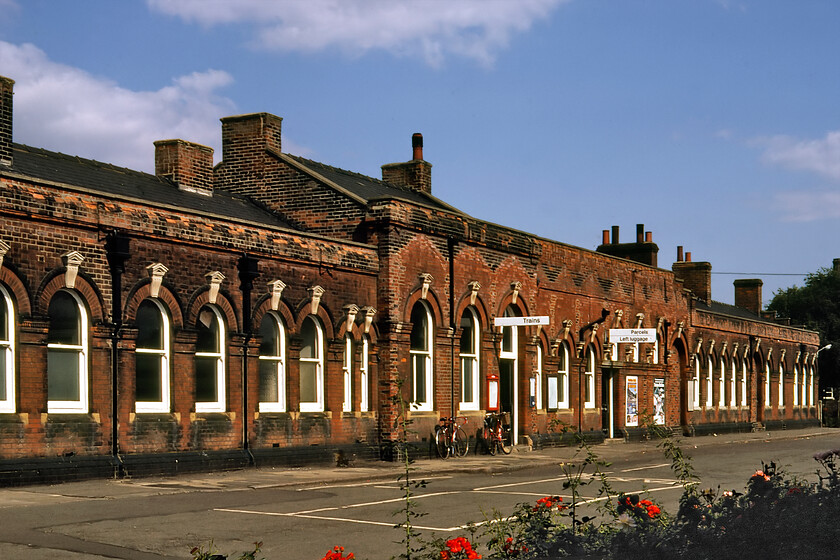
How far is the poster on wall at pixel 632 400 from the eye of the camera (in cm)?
4072

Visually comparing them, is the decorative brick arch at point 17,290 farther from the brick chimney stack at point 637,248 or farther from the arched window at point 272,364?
the brick chimney stack at point 637,248

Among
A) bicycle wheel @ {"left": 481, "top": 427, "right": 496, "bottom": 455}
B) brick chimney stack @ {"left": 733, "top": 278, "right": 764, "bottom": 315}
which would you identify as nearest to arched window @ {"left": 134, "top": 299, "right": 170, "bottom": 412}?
bicycle wheel @ {"left": 481, "top": 427, "right": 496, "bottom": 455}

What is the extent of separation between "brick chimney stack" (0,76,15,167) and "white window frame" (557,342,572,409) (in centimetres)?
1935

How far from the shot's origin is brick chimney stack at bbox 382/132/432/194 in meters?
36.8

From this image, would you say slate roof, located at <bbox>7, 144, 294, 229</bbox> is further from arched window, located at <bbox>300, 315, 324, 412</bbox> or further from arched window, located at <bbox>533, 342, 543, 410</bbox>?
arched window, located at <bbox>533, 342, 543, 410</bbox>

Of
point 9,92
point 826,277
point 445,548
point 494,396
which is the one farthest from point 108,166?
point 826,277

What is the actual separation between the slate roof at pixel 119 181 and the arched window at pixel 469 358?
5545mm

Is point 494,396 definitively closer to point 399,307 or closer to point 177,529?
point 399,307

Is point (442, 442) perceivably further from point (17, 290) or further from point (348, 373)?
point (17, 290)

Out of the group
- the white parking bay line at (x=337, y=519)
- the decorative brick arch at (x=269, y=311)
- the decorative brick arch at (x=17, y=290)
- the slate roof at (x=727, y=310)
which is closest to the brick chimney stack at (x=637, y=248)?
the slate roof at (x=727, y=310)

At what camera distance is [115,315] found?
20250mm

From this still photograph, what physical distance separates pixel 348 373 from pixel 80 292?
802 cm

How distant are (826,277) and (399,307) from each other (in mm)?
60126

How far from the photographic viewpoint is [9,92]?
22.2 meters
